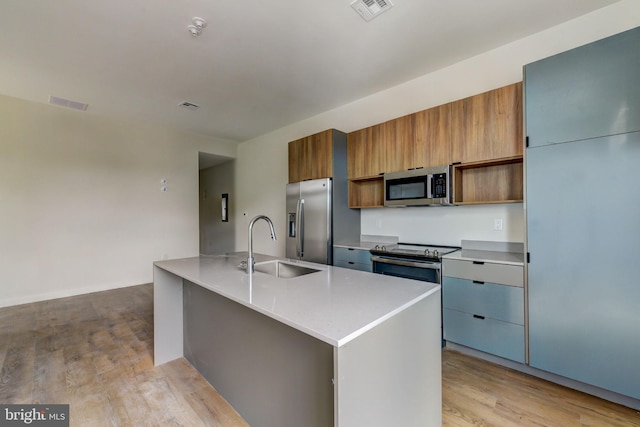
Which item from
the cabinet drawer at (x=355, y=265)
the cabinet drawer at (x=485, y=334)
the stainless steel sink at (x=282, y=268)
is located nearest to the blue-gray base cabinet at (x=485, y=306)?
the cabinet drawer at (x=485, y=334)

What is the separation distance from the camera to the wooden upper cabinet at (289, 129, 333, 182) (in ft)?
11.8

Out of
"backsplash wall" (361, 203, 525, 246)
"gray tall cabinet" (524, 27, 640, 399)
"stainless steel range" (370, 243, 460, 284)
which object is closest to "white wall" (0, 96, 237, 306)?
"backsplash wall" (361, 203, 525, 246)

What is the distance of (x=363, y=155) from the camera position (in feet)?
11.4

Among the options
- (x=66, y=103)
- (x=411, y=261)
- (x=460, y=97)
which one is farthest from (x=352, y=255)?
(x=66, y=103)

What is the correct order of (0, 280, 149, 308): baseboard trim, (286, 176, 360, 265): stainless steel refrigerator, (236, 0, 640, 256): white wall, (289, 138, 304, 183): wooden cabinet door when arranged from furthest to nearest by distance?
(289, 138, 304, 183): wooden cabinet door → (0, 280, 149, 308): baseboard trim → (286, 176, 360, 265): stainless steel refrigerator → (236, 0, 640, 256): white wall

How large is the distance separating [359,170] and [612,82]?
2.24m

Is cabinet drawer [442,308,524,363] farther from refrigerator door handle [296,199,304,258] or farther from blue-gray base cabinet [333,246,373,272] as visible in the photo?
refrigerator door handle [296,199,304,258]

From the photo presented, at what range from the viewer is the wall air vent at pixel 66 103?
3811 mm

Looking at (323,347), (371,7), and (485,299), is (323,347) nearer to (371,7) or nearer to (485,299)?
(485,299)

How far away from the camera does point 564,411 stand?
1.74 meters

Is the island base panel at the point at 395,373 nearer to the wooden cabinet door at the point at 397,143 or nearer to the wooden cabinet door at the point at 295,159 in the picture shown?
the wooden cabinet door at the point at 397,143

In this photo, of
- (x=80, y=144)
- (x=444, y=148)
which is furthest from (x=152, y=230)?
(x=444, y=148)

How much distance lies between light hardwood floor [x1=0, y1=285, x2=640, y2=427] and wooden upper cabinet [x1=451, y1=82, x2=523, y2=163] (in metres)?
1.79

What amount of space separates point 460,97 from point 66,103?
5.22 metres
